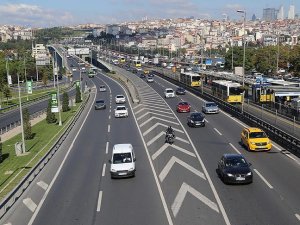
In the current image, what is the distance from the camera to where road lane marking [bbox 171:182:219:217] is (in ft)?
64.3

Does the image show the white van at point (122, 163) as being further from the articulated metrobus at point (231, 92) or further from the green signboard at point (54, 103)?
the articulated metrobus at point (231, 92)

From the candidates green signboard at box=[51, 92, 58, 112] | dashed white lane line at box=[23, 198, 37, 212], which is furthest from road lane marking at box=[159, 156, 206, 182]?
green signboard at box=[51, 92, 58, 112]

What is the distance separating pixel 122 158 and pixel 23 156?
40.0ft

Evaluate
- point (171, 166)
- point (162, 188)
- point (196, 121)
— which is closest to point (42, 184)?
point (162, 188)

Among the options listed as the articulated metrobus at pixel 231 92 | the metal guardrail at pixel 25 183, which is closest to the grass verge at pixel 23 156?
the metal guardrail at pixel 25 183

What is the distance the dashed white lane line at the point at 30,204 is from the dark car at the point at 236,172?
9.73 m

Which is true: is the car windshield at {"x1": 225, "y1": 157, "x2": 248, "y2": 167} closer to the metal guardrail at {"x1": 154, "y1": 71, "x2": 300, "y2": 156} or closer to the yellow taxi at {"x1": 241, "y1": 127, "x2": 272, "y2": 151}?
the yellow taxi at {"x1": 241, "y1": 127, "x2": 272, "y2": 151}

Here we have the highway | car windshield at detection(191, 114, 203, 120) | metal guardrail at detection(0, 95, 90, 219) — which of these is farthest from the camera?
car windshield at detection(191, 114, 203, 120)

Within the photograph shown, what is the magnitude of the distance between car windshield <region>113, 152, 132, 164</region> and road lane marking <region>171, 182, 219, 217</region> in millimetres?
4024

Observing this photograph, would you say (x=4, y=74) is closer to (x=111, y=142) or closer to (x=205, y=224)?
(x=111, y=142)

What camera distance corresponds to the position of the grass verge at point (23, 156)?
2650 cm

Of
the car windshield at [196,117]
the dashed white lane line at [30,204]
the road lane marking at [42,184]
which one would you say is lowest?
the road lane marking at [42,184]

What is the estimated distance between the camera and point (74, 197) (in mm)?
22172

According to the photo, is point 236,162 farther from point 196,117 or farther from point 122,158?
point 196,117
